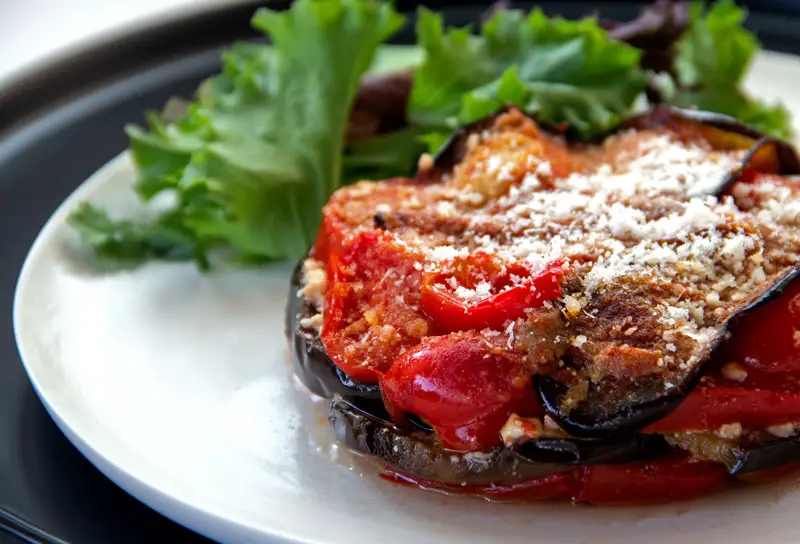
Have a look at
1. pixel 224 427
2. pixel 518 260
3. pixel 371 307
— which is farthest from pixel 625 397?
pixel 224 427

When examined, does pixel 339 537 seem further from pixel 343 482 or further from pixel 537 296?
pixel 537 296

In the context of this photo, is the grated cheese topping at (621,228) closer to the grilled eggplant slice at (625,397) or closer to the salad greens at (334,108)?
the grilled eggplant slice at (625,397)

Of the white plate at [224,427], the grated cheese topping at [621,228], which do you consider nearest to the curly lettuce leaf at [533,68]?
the grated cheese topping at [621,228]

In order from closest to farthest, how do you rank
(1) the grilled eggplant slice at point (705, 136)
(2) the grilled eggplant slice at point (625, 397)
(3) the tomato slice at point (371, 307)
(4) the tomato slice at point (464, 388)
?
(2) the grilled eggplant slice at point (625, 397) → (4) the tomato slice at point (464, 388) → (3) the tomato slice at point (371, 307) → (1) the grilled eggplant slice at point (705, 136)

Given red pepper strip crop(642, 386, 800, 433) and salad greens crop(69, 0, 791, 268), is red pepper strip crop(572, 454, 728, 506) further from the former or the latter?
salad greens crop(69, 0, 791, 268)

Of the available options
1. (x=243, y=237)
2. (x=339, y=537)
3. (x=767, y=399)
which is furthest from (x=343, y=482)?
(x=243, y=237)

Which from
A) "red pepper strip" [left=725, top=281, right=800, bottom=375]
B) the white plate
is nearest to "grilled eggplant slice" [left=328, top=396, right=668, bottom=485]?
the white plate

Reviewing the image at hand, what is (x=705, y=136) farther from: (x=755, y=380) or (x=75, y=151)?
(x=75, y=151)
